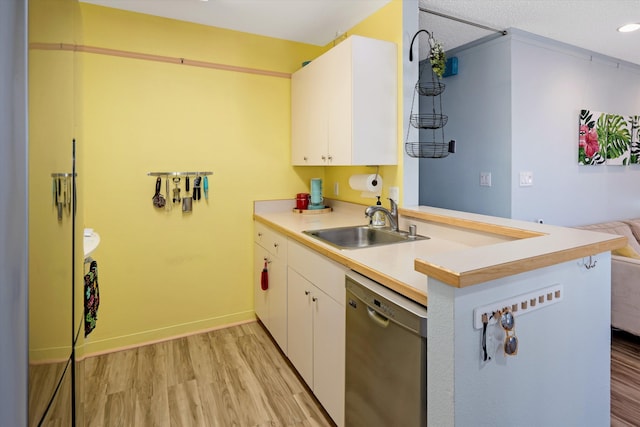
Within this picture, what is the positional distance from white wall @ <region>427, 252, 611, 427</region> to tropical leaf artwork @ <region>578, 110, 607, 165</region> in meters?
2.52

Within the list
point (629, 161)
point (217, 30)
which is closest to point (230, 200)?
point (217, 30)

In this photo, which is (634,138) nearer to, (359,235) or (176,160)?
(359,235)

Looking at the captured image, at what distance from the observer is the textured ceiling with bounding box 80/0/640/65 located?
7.93 feet

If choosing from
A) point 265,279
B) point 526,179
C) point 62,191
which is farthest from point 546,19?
point 62,191

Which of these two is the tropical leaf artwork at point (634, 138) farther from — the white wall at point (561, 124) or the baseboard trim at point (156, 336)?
the baseboard trim at point (156, 336)

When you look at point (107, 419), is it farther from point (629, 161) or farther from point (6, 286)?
point (629, 161)

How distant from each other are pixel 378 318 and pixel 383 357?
0.46 feet

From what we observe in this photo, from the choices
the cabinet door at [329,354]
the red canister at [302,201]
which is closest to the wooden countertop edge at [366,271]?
the cabinet door at [329,354]

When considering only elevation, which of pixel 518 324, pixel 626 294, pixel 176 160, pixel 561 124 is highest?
pixel 561 124

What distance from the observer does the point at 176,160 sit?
2.75 metres

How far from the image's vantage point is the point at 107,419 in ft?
6.16

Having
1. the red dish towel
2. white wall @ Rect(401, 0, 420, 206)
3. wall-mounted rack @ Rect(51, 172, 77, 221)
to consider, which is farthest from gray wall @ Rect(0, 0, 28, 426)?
the red dish towel

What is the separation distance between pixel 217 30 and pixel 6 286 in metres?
2.85

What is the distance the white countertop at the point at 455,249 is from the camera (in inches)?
40.8
